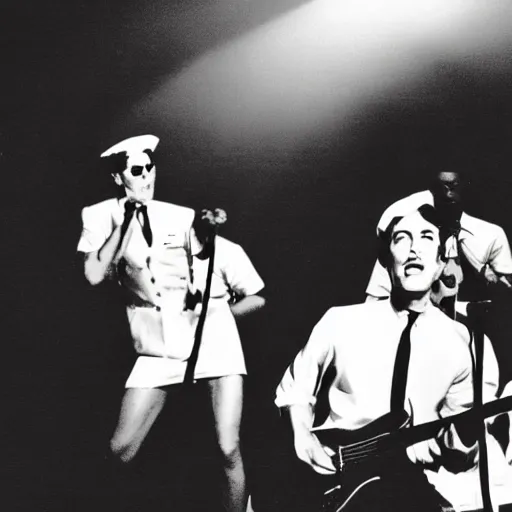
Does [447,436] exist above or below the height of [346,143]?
below

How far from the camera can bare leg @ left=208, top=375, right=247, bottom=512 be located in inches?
82.4

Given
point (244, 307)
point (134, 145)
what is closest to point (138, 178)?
point (134, 145)

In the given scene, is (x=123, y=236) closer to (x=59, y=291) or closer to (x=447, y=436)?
(x=59, y=291)

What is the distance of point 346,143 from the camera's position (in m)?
2.18

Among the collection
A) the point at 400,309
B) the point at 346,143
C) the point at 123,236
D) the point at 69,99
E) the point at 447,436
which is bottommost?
the point at 447,436

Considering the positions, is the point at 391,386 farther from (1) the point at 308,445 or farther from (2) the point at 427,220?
(2) the point at 427,220

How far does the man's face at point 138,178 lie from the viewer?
7.04 ft

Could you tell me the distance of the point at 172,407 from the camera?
211cm

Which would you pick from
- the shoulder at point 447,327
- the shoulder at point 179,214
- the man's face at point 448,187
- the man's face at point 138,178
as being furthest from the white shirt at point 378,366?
the man's face at point 138,178

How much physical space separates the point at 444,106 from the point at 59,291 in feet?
4.43

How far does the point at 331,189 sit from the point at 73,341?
934 mm

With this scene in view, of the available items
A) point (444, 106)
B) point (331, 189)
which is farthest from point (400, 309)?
point (444, 106)

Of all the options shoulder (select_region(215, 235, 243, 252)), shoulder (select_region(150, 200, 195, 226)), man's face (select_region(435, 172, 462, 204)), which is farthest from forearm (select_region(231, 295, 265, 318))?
man's face (select_region(435, 172, 462, 204))

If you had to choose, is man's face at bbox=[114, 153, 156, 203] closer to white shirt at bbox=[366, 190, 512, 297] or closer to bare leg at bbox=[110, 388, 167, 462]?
bare leg at bbox=[110, 388, 167, 462]
